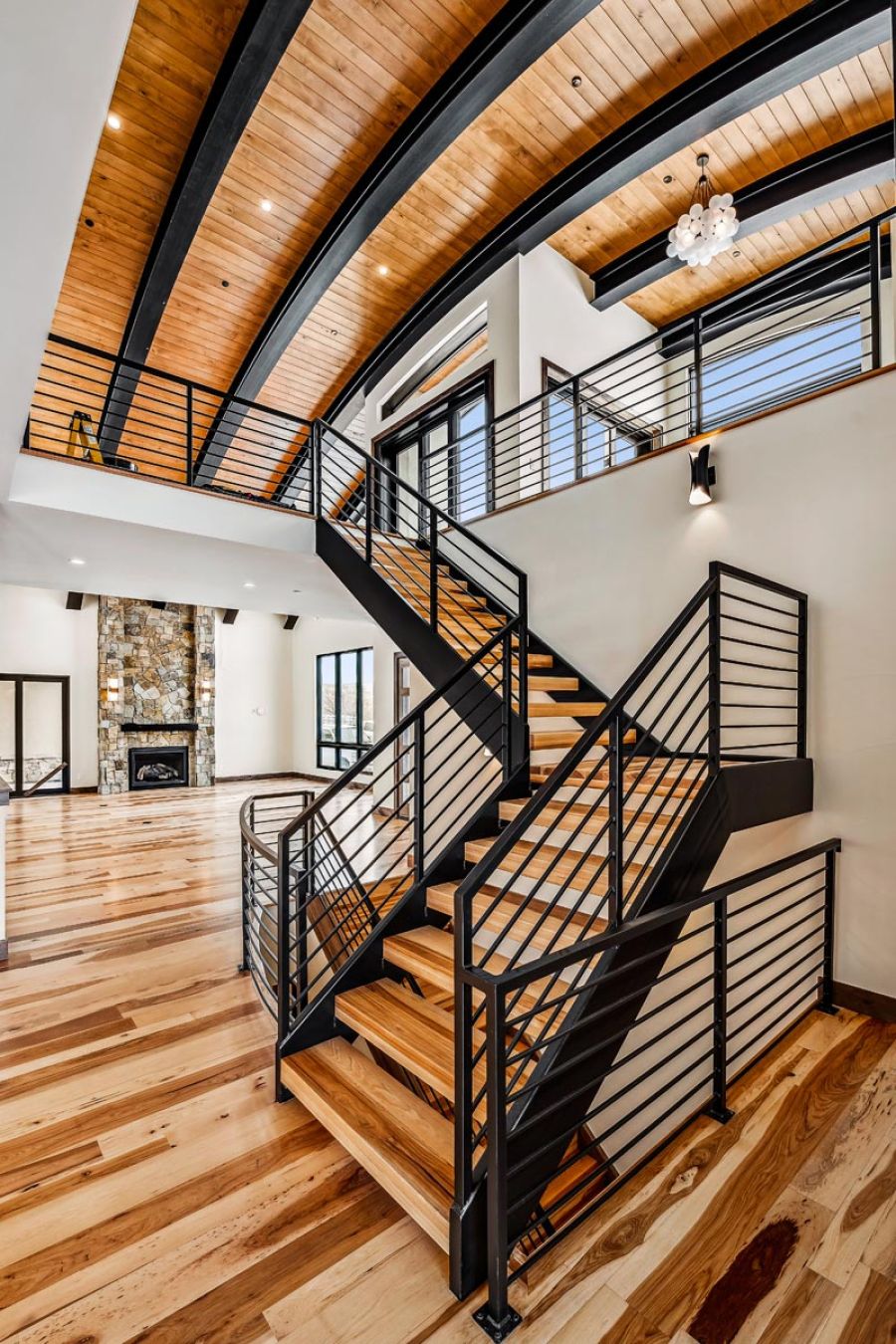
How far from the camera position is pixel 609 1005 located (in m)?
2.03

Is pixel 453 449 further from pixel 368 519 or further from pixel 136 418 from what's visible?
pixel 136 418

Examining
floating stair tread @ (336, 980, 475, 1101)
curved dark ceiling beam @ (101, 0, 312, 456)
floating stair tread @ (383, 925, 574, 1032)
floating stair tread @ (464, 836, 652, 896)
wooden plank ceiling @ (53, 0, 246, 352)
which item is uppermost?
wooden plank ceiling @ (53, 0, 246, 352)

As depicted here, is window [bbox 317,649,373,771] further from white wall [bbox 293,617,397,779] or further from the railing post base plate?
the railing post base plate

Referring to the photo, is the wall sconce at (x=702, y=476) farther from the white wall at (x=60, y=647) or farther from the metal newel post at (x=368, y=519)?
the white wall at (x=60, y=647)

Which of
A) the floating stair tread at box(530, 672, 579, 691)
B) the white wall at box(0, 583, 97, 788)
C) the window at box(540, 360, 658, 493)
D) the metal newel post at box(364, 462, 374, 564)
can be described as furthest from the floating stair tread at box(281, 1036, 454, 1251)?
the white wall at box(0, 583, 97, 788)

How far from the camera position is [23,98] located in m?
→ 1.43

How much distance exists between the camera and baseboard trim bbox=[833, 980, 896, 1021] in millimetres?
2994

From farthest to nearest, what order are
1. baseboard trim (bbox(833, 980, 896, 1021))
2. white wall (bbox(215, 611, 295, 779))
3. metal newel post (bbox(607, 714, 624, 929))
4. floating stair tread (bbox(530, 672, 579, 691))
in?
white wall (bbox(215, 611, 295, 779))
floating stair tread (bbox(530, 672, 579, 691))
baseboard trim (bbox(833, 980, 896, 1021))
metal newel post (bbox(607, 714, 624, 929))

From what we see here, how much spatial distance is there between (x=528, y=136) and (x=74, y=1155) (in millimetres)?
7020

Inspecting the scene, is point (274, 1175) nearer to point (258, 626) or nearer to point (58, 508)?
point (58, 508)

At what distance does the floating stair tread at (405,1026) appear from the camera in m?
2.24

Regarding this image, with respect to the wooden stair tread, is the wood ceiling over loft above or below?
above

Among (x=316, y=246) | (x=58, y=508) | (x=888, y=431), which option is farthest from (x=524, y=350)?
(x=58, y=508)

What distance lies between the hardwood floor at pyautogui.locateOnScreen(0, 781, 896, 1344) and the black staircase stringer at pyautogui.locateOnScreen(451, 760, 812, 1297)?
0.17m
